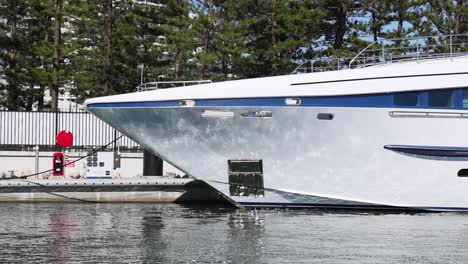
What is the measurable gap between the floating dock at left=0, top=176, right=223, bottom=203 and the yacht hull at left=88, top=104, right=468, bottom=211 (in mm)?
3114

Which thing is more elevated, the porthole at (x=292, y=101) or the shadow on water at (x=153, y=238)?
the porthole at (x=292, y=101)

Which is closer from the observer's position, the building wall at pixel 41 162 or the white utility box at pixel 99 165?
the white utility box at pixel 99 165

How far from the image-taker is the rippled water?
14.4 metres

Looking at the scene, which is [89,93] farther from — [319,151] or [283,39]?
[319,151]

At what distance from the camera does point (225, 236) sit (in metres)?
16.8

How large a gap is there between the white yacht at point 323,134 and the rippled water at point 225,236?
0.59 meters

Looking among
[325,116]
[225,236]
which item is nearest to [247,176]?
[325,116]

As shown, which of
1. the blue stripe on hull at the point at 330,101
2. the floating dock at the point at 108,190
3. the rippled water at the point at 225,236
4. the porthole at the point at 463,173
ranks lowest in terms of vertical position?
the rippled water at the point at 225,236

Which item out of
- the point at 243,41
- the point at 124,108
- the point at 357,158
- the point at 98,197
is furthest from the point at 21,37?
the point at 357,158

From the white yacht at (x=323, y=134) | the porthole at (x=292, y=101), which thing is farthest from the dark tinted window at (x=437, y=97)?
the porthole at (x=292, y=101)

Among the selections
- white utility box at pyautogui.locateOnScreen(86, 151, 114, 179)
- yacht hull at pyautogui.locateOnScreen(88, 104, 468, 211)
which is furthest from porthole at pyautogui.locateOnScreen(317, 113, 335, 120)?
white utility box at pyautogui.locateOnScreen(86, 151, 114, 179)

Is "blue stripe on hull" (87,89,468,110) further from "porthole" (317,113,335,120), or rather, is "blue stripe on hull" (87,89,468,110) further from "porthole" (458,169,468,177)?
"porthole" (458,169,468,177)

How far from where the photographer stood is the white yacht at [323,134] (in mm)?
19500

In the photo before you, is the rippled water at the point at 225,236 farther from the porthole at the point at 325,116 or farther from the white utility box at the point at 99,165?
the white utility box at the point at 99,165
